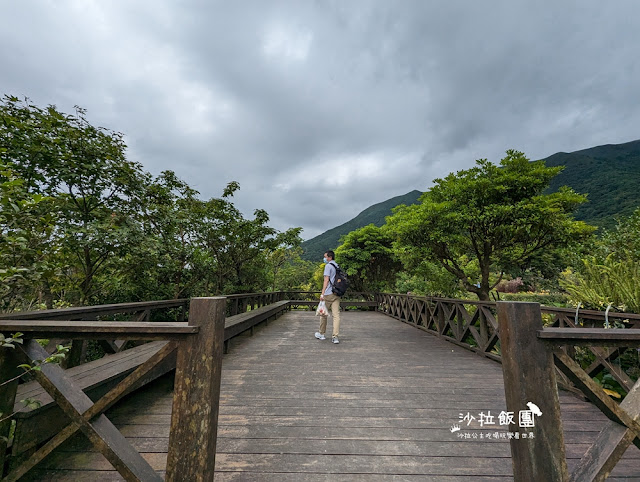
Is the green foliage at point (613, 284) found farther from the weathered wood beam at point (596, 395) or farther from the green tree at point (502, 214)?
the weathered wood beam at point (596, 395)

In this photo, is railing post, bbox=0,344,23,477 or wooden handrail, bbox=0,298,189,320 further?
wooden handrail, bbox=0,298,189,320

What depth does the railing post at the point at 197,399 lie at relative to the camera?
1.07 meters

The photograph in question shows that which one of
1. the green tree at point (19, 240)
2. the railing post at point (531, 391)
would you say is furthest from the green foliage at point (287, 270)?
the railing post at point (531, 391)

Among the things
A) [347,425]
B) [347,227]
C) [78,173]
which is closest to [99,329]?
[347,425]

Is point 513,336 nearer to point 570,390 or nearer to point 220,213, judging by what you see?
point 570,390

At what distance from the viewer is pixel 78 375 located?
1.94 meters

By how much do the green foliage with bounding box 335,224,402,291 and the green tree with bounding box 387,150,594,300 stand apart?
7179 millimetres

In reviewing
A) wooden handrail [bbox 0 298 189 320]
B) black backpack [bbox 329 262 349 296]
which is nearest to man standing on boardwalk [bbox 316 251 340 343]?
black backpack [bbox 329 262 349 296]

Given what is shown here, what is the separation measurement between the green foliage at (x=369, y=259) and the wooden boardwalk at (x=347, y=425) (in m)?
9.31

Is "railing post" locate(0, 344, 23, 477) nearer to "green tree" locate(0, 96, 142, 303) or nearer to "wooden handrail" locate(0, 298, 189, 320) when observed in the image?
"wooden handrail" locate(0, 298, 189, 320)

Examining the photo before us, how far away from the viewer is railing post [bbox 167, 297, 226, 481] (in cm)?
107

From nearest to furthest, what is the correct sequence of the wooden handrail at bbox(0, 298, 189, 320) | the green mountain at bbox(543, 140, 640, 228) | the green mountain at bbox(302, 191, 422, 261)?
the wooden handrail at bbox(0, 298, 189, 320)
the green mountain at bbox(543, 140, 640, 228)
the green mountain at bbox(302, 191, 422, 261)

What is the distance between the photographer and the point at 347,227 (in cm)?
4600

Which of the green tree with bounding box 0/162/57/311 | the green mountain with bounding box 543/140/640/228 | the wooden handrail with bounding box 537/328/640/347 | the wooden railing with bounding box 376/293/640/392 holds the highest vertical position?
the green mountain with bounding box 543/140/640/228
